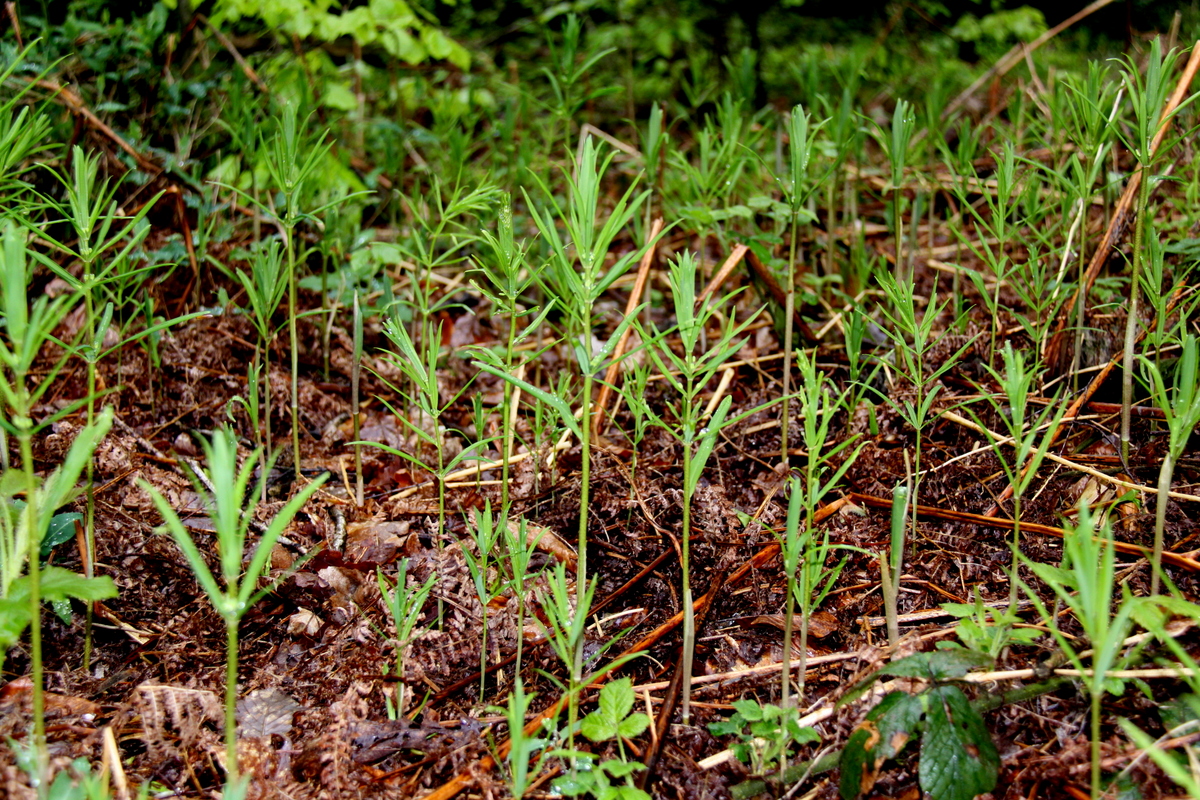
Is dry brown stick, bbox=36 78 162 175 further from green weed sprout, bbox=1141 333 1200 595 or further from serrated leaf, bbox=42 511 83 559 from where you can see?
green weed sprout, bbox=1141 333 1200 595

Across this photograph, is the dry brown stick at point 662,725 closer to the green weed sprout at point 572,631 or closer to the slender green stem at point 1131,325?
the green weed sprout at point 572,631

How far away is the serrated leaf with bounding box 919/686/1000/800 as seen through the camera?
1399 millimetres

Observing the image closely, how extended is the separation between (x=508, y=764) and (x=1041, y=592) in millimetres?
1131

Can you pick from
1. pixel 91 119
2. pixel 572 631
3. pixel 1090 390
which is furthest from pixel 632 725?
pixel 91 119

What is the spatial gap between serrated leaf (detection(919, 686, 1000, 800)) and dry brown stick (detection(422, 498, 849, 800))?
508 mm

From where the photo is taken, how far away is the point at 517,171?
3590 millimetres

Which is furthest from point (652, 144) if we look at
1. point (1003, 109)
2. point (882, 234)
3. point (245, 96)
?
point (1003, 109)

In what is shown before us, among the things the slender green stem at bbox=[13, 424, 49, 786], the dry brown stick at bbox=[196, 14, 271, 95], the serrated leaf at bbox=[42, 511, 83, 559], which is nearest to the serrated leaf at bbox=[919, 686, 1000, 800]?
the slender green stem at bbox=[13, 424, 49, 786]

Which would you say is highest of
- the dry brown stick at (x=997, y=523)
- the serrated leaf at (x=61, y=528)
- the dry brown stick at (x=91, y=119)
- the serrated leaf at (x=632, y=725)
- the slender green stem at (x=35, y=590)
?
the dry brown stick at (x=91, y=119)

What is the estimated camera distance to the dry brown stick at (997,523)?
1773mm

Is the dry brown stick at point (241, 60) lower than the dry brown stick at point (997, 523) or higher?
higher

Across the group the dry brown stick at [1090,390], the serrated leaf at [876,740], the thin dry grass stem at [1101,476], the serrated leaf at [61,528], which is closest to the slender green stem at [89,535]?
the serrated leaf at [61,528]

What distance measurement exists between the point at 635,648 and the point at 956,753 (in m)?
0.63

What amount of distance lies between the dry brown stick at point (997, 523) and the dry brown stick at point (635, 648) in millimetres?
67
